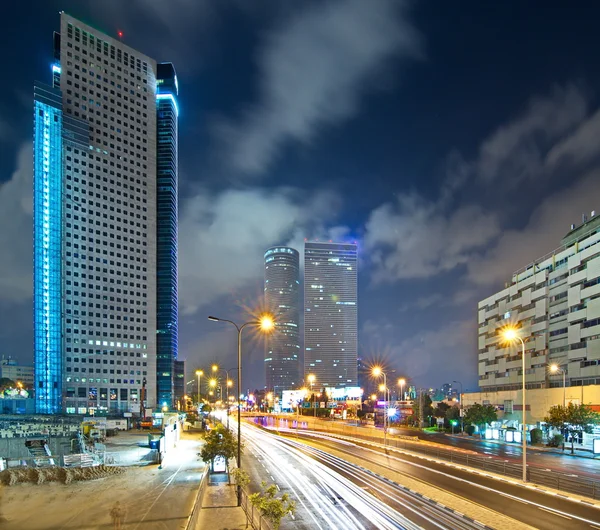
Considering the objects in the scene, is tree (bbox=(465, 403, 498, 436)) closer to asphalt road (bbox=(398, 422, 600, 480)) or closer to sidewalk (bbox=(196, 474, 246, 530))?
asphalt road (bbox=(398, 422, 600, 480))

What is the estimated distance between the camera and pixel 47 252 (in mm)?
172000

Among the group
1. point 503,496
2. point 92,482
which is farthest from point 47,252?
point 503,496

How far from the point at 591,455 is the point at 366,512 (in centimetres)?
4128

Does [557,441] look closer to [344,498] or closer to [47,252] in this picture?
[344,498]

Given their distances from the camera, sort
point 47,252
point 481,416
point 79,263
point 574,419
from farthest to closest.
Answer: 1. point 79,263
2. point 47,252
3. point 481,416
4. point 574,419

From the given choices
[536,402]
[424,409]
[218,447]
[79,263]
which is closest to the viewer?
[218,447]

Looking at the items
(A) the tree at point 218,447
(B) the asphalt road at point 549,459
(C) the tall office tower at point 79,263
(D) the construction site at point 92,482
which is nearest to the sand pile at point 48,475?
(D) the construction site at point 92,482

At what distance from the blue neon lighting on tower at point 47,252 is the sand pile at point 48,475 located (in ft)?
423

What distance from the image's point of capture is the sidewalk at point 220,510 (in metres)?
26.5

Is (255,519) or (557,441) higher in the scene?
(255,519)

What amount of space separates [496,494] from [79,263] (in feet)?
574

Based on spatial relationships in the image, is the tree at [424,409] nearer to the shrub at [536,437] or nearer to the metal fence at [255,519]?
the shrub at [536,437]

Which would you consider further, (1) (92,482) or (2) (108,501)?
(1) (92,482)

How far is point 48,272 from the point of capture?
17150 centimetres
